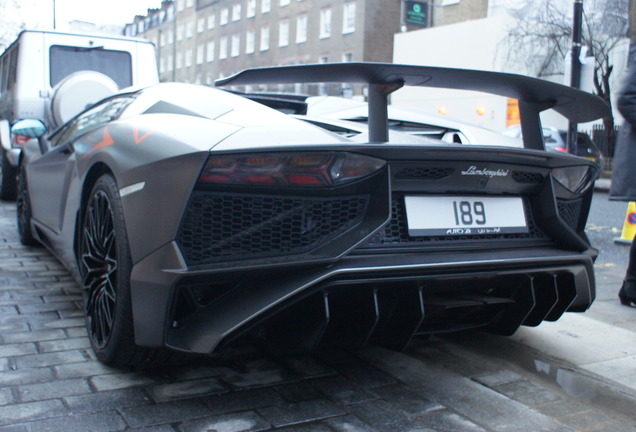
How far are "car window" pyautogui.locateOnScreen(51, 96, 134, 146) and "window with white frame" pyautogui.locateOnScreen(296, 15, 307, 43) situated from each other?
42251 mm

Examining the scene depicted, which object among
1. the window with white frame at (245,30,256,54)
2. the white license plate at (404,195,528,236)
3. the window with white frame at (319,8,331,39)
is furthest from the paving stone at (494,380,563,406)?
the window with white frame at (245,30,256,54)

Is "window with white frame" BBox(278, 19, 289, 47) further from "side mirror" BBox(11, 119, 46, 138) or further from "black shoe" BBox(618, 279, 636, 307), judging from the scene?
"black shoe" BBox(618, 279, 636, 307)

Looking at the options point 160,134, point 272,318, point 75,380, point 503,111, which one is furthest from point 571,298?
point 503,111

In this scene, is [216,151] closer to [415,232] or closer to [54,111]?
[415,232]

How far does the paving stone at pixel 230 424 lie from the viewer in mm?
2330

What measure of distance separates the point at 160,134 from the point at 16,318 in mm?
1578

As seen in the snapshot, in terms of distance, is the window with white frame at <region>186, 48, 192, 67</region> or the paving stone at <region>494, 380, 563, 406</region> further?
the window with white frame at <region>186, 48, 192, 67</region>

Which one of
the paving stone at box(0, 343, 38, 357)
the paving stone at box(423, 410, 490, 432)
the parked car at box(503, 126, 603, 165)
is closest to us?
the paving stone at box(423, 410, 490, 432)

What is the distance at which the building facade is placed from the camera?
41500mm

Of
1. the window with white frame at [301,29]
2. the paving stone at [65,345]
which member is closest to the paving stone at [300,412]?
the paving stone at [65,345]

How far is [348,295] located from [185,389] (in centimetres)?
75

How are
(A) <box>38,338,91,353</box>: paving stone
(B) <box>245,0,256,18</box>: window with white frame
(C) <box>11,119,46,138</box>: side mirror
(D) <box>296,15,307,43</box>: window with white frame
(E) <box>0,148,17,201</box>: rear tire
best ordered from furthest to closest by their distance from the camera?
(B) <box>245,0,256,18</box>: window with white frame
(D) <box>296,15,307,43</box>: window with white frame
(E) <box>0,148,17,201</box>: rear tire
(C) <box>11,119,46,138</box>: side mirror
(A) <box>38,338,91,353</box>: paving stone

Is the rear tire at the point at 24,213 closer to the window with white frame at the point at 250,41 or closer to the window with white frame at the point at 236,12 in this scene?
the window with white frame at the point at 250,41

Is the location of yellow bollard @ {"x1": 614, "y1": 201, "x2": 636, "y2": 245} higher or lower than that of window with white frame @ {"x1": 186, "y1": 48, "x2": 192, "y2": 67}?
lower
